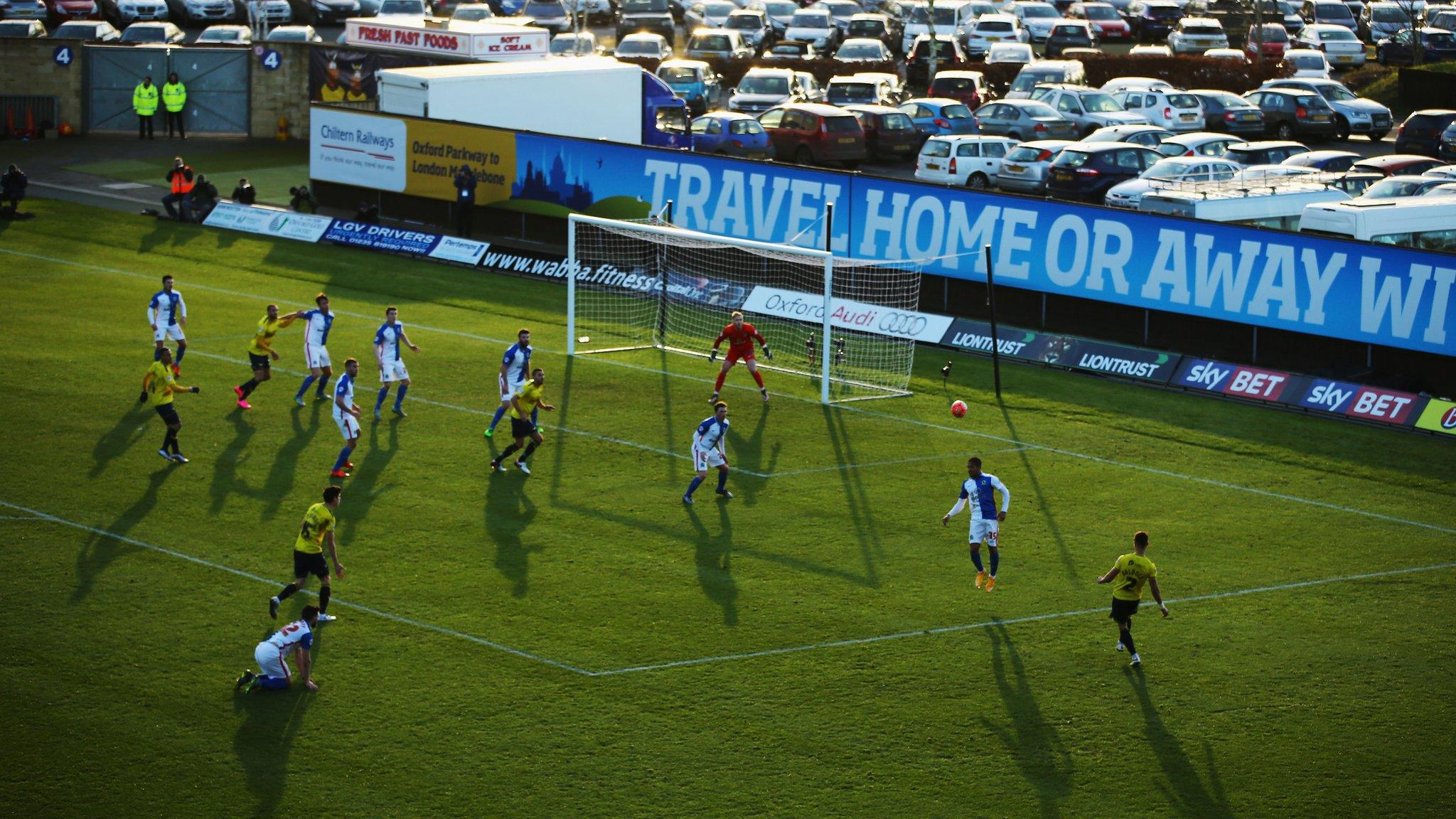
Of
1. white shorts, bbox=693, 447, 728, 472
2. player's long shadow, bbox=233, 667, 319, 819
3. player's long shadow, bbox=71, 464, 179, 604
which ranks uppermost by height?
white shorts, bbox=693, 447, 728, 472

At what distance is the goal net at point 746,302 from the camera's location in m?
30.1

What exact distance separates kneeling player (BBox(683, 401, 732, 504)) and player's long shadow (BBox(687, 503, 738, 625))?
425mm

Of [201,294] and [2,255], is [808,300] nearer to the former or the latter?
[201,294]

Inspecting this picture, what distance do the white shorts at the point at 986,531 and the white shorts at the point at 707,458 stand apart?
449cm

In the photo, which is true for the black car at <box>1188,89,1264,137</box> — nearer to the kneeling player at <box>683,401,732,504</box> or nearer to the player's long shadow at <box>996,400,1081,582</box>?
the player's long shadow at <box>996,400,1081,582</box>

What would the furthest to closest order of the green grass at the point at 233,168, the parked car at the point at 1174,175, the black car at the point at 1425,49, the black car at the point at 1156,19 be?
the black car at the point at 1156,19 < the black car at the point at 1425,49 < the green grass at the point at 233,168 < the parked car at the point at 1174,175

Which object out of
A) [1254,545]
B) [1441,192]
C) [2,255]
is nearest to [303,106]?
[2,255]

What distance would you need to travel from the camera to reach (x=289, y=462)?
952 inches

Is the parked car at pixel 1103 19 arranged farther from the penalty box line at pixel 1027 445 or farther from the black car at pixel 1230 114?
the penalty box line at pixel 1027 445

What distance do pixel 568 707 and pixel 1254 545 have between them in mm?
10326

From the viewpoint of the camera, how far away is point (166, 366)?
2412cm

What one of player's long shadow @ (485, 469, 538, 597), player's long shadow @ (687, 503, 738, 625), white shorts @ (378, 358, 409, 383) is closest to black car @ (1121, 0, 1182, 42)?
white shorts @ (378, 358, 409, 383)

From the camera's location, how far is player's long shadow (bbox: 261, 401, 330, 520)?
22.5m

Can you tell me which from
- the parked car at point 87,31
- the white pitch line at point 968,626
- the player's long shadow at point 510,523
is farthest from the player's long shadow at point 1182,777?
the parked car at point 87,31
